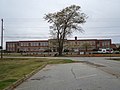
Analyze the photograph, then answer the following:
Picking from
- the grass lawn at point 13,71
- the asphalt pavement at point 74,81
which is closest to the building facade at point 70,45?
the grass lawn at point 13,71

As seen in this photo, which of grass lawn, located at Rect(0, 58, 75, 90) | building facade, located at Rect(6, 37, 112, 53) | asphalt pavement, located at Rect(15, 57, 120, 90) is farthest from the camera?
building facade, located at Rect(6, 37, 112, 53)

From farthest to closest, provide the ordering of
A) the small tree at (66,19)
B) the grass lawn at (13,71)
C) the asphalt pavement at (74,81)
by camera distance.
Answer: the small tree at (66,19), the grass lawn at (13,71), the asphalt pavement at (74,81)

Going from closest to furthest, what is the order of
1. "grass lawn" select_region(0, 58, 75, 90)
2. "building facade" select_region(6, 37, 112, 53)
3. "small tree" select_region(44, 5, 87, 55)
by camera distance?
"grass lawn" select_region(0, 58, 75, 90)
"small tree" select_region(44, 5, 87, 55)
"building facade" select_region(6, 37, 112, 53)

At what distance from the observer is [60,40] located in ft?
298

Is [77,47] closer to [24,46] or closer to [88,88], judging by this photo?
[24,46]

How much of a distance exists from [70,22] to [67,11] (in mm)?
3640

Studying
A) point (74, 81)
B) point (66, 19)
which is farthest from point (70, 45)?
point (74, 81)

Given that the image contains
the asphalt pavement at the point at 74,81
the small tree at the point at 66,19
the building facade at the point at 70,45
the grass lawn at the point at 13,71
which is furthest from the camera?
the building facade at the point at 70,45

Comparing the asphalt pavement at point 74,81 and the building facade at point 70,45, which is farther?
the building facade at point 70,45

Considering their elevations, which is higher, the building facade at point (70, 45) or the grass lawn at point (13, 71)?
the building facade at point (70, 45)

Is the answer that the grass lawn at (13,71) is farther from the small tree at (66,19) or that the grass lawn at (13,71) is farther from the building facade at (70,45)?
the building facade at (70,45)

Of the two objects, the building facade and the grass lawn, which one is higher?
the building facade

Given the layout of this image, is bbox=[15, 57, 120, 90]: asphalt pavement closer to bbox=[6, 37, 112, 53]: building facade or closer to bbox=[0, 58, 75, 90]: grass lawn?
bbox=[0, 58, 75, 90]: grass lawn

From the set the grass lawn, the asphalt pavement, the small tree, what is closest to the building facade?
the small tree
